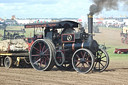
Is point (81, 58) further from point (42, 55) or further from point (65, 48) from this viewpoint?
point (42, 55)

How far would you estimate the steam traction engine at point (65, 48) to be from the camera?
13273mm

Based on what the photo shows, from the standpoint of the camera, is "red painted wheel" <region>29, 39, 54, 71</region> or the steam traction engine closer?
the steam traction engine

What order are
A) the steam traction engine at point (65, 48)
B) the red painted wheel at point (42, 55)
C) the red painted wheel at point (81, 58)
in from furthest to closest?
the red painted wheel at point (42, 55)
the steam traction engine at point (65, 48)
the red painted wheel at point (81, 58)

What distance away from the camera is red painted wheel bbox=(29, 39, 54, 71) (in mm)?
13602

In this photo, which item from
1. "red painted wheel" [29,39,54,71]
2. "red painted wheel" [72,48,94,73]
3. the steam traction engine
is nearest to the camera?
"red painted wheel" [72,48,94,73]

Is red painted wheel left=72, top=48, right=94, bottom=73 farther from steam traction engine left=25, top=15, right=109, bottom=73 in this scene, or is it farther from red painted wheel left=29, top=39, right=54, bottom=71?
red painted wheel left=29, top=39, right=54, bottom=71

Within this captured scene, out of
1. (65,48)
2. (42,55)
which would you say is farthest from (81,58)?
(42,55)

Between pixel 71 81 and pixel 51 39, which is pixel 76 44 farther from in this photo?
pixel 71 81

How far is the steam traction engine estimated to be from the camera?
13.3m

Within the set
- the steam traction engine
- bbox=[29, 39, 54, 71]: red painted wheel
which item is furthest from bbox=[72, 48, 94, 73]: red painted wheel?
bbox=[29, 39, 54, 71]: red painted wheel

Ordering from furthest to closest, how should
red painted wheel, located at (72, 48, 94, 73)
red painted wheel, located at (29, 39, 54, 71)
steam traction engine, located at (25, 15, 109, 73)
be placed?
red painted wheel, located at (29, 39, 54, 71) < steam traction engine, located at (25, 15, 109, 73) < red painted wheel, located at (72, 48, 94, 73)

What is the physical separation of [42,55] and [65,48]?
1.17 m

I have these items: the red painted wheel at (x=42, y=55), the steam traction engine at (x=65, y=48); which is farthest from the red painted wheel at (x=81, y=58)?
the red painted wheel at (x=42, y=55)

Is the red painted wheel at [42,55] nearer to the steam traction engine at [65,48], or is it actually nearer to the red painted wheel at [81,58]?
the steam traction engine at [65,48]
